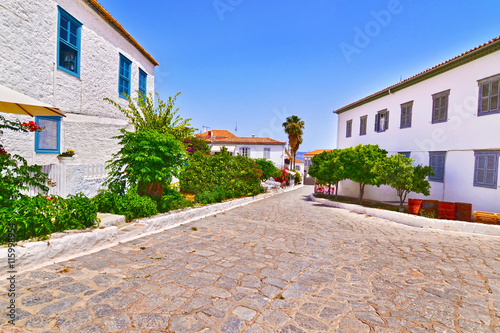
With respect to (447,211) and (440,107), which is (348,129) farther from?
(447,211)

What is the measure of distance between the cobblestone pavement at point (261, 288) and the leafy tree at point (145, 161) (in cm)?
212

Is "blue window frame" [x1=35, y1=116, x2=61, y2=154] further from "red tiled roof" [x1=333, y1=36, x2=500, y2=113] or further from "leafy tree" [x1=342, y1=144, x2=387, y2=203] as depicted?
"red tiled roof" [x1=333, y1=36, x2=500, y2=113]

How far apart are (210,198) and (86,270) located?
7.65 m

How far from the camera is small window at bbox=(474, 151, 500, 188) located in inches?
421

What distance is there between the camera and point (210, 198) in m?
12.1

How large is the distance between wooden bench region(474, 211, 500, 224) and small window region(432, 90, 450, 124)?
5.15 metres

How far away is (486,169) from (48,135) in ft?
57.9

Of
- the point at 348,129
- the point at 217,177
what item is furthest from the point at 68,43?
the point at 348,129

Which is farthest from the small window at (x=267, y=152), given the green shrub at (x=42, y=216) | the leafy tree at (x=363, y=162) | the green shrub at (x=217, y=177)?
the green shrub at (x=42, y=216)

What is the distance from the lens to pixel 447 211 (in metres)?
11.0

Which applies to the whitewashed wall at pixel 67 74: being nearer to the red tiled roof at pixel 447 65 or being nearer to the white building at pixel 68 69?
the white building at pixel 68 69

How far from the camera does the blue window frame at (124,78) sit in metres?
12.9

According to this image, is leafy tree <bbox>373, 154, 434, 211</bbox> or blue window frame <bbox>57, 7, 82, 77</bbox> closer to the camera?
blue window frame <bbox>57, 7, 82, 77</bbox>

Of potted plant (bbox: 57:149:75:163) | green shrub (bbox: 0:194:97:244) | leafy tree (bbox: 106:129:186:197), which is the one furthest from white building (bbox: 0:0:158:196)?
green shrub (bbox: 0:194:97:244)
